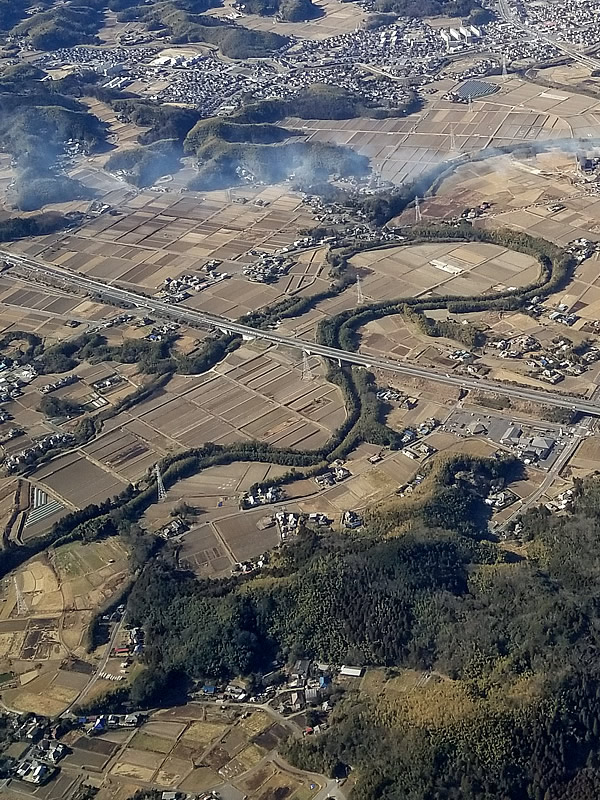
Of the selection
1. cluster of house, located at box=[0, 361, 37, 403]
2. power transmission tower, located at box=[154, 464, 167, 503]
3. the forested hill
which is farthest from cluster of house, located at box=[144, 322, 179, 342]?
the forested hill

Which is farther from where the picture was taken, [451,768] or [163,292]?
[163,292]

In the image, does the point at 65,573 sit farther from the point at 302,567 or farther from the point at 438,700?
the point at 438,700

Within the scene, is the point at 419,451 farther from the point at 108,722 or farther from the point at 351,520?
the point at 108,722

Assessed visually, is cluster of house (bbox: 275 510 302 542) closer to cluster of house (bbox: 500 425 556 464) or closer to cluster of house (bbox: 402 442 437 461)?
cluster of house (bbox: 402 442 437 461)

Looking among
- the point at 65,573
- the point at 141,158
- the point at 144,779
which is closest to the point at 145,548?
the point at 65,573

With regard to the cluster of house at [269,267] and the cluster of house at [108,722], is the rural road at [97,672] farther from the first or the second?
the cluster of house at [269,267]
